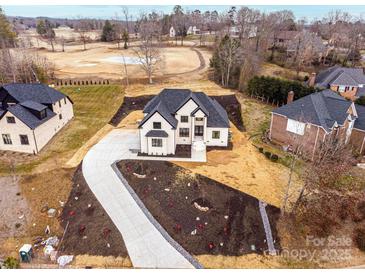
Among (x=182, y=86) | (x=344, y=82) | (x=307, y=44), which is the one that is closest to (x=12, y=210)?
(x=182, y=86)

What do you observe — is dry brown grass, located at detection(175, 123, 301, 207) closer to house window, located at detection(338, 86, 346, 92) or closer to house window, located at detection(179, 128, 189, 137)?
house window, located at detection(179, 128, 189, 137)

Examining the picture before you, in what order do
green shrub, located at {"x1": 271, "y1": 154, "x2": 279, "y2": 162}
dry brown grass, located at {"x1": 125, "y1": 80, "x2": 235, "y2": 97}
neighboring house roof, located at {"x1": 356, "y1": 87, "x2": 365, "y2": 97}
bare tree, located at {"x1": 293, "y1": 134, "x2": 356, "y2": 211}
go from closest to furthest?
bare tree, located at {"x1": 293, "y1": 134, "x2": 356, "y2": 211} < green shrub, located at {"x1": 271, "y1": 154, "x2": 279, "y2": 162} < neighboring house roof, located at {"x1": 356, "y1": 87, "x2": 365, "y2": 97} < dry brown grass, located at {"x1": 125, "y1": 80, "x2": 235, "y2": 97}

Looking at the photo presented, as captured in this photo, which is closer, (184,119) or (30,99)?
(184,119)

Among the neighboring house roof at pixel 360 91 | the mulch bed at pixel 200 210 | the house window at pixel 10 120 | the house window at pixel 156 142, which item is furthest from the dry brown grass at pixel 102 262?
the neighboring house roof at pixel 360 91

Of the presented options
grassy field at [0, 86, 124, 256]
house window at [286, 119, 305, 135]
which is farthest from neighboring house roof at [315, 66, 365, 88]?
grassy field at [0, 86, 124, 256]

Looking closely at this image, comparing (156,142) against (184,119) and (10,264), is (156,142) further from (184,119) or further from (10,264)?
(10,264)
